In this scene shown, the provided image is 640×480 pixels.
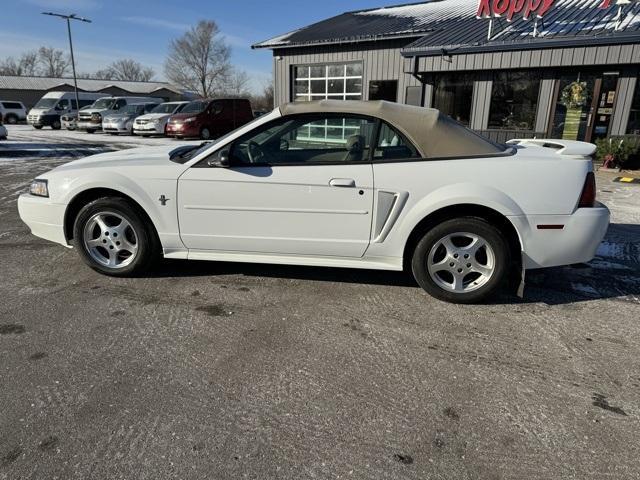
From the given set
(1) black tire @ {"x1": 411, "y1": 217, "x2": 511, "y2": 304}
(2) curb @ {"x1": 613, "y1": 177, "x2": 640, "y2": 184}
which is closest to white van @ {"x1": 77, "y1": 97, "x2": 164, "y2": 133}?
(2) curb @ {"x1": 613, "y1": 177, "x2": 640, "y2": 184}

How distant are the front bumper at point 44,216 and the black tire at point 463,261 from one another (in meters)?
3.08

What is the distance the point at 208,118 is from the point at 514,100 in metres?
12.1

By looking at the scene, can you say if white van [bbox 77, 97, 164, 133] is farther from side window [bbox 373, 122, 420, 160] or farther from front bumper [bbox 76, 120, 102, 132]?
side window [bbox 373, 122, 420, 160]

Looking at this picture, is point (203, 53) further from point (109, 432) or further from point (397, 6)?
point (109, 432)

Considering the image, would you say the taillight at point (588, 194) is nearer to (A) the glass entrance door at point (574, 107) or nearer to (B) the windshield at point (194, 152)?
(B) the windshield at point (194, 152)

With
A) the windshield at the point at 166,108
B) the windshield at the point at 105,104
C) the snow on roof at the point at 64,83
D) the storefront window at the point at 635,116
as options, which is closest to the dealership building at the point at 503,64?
the storefront window at the point at 635,116

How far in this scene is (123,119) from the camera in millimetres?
22469

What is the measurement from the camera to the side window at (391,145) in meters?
3.55

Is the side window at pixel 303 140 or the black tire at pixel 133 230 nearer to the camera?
the side window at pixel 303 140

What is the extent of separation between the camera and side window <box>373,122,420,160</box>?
3551 millimetres

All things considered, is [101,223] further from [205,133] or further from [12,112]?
[12,112]

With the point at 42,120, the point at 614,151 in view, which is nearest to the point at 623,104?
the point at 614,151

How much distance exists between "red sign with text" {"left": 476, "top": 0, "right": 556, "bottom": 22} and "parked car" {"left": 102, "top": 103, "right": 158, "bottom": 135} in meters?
17.1

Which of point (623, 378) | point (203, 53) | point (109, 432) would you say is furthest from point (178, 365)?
point (203, 53)
